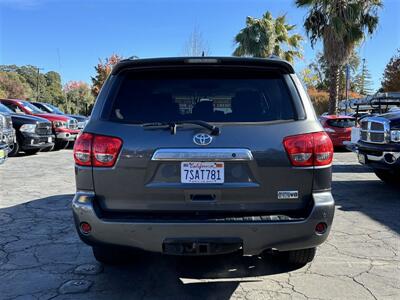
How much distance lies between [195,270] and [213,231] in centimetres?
110

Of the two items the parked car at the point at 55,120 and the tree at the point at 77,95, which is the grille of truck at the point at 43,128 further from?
the tree at the point at 77,95

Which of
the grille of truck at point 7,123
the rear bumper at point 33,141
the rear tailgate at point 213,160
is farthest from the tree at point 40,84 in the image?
the rear tailgate at point 213,160

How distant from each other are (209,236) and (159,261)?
135 cm

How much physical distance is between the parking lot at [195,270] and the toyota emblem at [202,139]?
1.23 metres

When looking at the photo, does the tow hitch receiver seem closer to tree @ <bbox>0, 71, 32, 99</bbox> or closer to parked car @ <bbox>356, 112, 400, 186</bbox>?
parked car @ <bbox>356, 112, 400, 186</bbox>

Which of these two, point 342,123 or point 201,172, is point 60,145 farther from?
point 201,172

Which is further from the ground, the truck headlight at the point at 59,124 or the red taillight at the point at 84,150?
the red taillight at the point at 84,150

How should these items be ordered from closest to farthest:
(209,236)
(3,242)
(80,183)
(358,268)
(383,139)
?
(209,236) < (80,183) < (358,268) < (3,242) < (383,139)

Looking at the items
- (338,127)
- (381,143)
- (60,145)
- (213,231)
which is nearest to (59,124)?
(60,145)

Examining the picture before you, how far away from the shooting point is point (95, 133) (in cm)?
311

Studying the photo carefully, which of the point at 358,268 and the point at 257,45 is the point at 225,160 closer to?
the point at 358,268

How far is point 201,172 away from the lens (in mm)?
3023

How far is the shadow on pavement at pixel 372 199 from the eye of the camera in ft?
19.0

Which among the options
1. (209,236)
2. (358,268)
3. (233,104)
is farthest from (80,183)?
(358,268)
